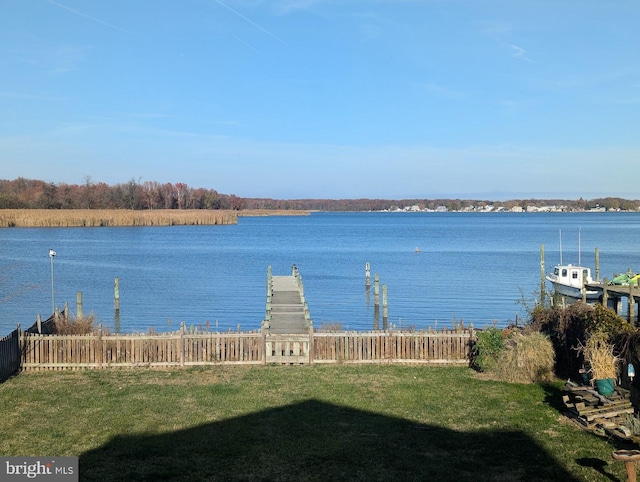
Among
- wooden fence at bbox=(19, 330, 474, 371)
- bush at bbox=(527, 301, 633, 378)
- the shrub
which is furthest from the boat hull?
the shrub

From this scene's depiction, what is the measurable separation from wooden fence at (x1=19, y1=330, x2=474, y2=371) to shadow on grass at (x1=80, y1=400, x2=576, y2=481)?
5.56 metres

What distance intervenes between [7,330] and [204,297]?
48.7 ft

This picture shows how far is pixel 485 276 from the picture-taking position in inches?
2307

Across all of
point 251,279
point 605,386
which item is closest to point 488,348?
point 605,386

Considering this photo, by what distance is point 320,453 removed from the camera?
39.9 ft

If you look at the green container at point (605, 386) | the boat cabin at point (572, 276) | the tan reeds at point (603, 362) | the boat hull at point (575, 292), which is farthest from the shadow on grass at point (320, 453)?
the boat cabin at point (572, 276)

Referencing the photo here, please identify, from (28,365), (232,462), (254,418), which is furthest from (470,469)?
(28,365)

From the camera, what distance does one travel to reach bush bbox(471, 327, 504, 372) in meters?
18.7

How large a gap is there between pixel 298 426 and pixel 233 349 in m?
6.49

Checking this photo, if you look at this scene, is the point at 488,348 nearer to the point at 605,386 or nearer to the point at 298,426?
the point at 605,386

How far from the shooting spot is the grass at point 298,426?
37.4 feet

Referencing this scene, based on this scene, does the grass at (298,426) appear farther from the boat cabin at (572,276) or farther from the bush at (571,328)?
the boat cabin at (572,276)

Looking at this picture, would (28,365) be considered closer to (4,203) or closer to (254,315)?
(254,315)

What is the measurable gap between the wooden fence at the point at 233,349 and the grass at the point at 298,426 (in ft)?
1.95
